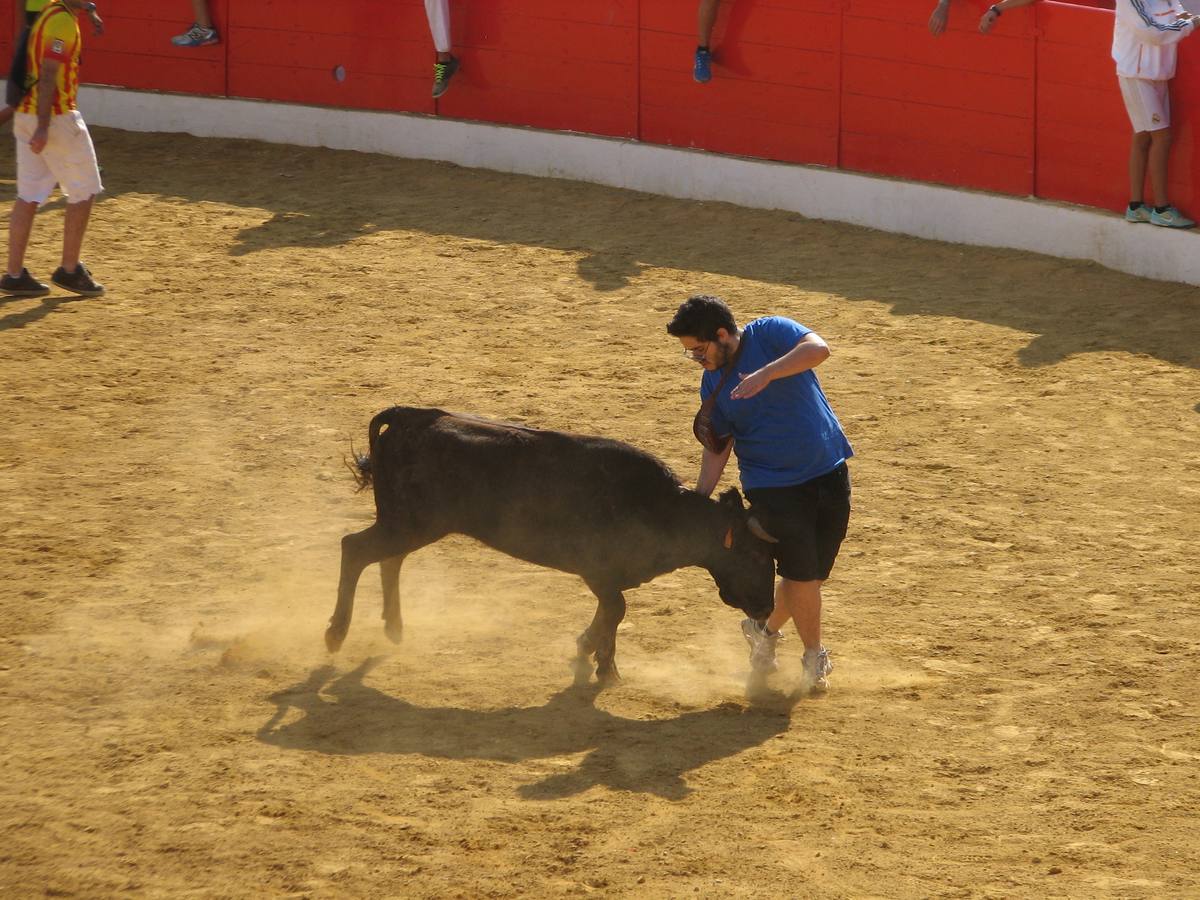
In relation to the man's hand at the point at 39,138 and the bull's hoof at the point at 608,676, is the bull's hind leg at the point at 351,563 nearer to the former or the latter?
the bull's hoof at the point at 608,676

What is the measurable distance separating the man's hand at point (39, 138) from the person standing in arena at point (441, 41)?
4.41 meters

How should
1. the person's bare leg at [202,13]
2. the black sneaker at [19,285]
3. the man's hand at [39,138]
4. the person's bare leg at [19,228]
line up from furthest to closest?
the person's bare leg at [202,13]
the black sneaker at [19,285]
the person's bare leg at [19,228]
the man's hand at [39,138]

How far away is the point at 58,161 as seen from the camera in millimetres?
9742

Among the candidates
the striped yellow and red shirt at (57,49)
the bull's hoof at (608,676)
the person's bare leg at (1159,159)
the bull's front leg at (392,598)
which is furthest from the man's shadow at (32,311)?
the person's bare leg at (1159,159)

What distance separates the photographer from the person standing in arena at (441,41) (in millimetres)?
13266

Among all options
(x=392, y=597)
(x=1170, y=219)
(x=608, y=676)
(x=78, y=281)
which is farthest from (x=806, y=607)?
(x=78, y=281)

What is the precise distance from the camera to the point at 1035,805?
16.0 ft

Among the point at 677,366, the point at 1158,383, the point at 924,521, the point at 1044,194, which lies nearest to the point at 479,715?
the point at 924,521

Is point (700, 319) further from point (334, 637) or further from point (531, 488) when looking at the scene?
point (334, 637)

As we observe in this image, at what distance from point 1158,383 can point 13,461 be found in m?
5.78

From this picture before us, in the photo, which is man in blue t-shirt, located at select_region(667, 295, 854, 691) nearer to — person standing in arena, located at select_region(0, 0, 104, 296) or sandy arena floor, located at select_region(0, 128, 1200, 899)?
sandy arena floor, located at select_region(0, 128, 1200, 899)

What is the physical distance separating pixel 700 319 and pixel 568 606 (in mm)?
1632

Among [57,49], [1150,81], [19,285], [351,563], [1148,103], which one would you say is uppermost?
[57,49]

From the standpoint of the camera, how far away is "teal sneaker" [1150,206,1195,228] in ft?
33.7
